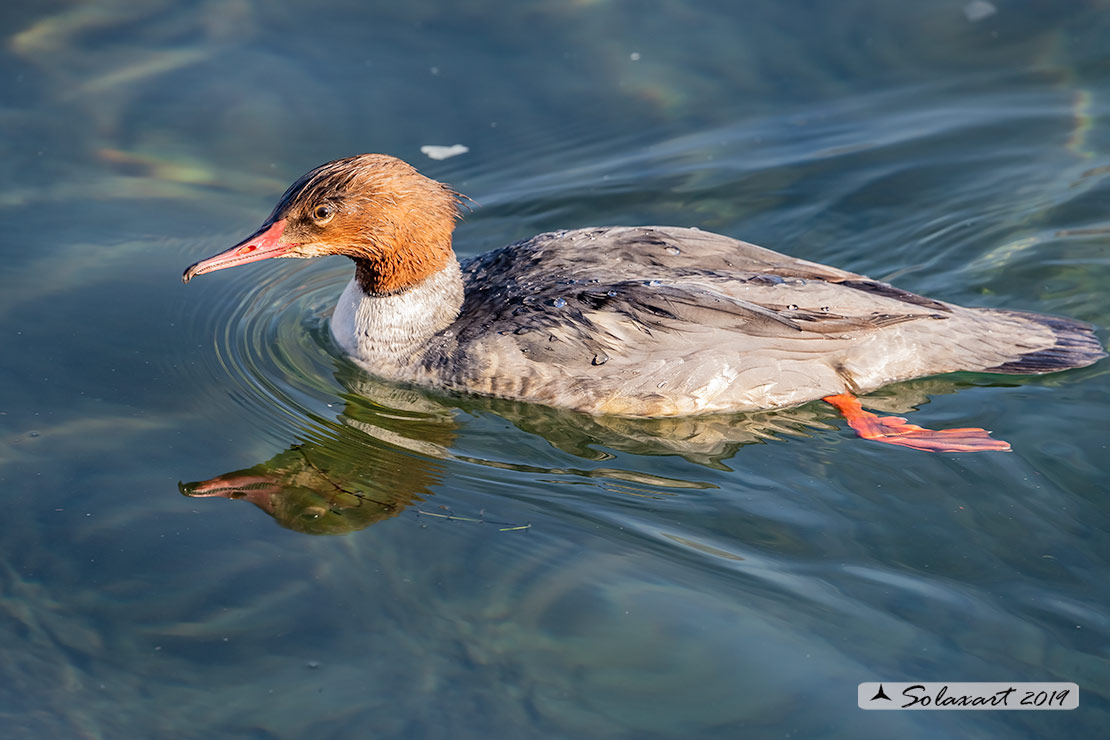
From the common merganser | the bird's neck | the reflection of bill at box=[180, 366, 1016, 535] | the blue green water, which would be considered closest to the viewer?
the blue green water

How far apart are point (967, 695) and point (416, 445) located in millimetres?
2978

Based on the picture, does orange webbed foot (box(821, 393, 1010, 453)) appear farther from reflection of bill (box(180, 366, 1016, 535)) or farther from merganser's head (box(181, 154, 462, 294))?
merganser's head (box(181, 154, 462, 294))

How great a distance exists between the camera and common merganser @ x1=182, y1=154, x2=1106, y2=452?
6164mm

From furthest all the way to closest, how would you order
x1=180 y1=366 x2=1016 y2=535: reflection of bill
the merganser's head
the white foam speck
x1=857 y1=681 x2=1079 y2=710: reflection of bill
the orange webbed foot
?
the white foam speck → the merganser's head → the orange webbed foot → x1=180 y1=366 x2=1016 y2=535: reflection of bill → x1=857 y1=681 x2=1079 y2=710: reflection of bill

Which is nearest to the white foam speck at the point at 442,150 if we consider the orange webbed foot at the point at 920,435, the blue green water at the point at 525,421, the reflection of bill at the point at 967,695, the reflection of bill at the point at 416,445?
the blue green water at the point at 525,421

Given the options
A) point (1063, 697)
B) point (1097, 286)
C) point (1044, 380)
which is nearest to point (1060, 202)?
point (1097, 286)

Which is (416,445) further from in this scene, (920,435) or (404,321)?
(920,435)

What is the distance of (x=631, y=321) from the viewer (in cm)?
615

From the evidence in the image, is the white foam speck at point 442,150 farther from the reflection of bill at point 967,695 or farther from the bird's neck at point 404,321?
the reflection of bill at point 967,695

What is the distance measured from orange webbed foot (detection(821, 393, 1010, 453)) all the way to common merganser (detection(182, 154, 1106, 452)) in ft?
0.04

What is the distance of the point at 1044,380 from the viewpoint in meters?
6.39

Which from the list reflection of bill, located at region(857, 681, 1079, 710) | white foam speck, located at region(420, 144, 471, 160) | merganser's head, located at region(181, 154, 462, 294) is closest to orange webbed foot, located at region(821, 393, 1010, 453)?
reflection of bill, located at region(857, 681, 1079, 710)

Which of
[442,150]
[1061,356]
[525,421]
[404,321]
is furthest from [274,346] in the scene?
[1061,356]

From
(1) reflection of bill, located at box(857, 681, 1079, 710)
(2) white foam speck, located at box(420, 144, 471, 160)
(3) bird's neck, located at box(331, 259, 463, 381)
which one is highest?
(2) white foam speck, located at box(420, 144, 471, 160)
